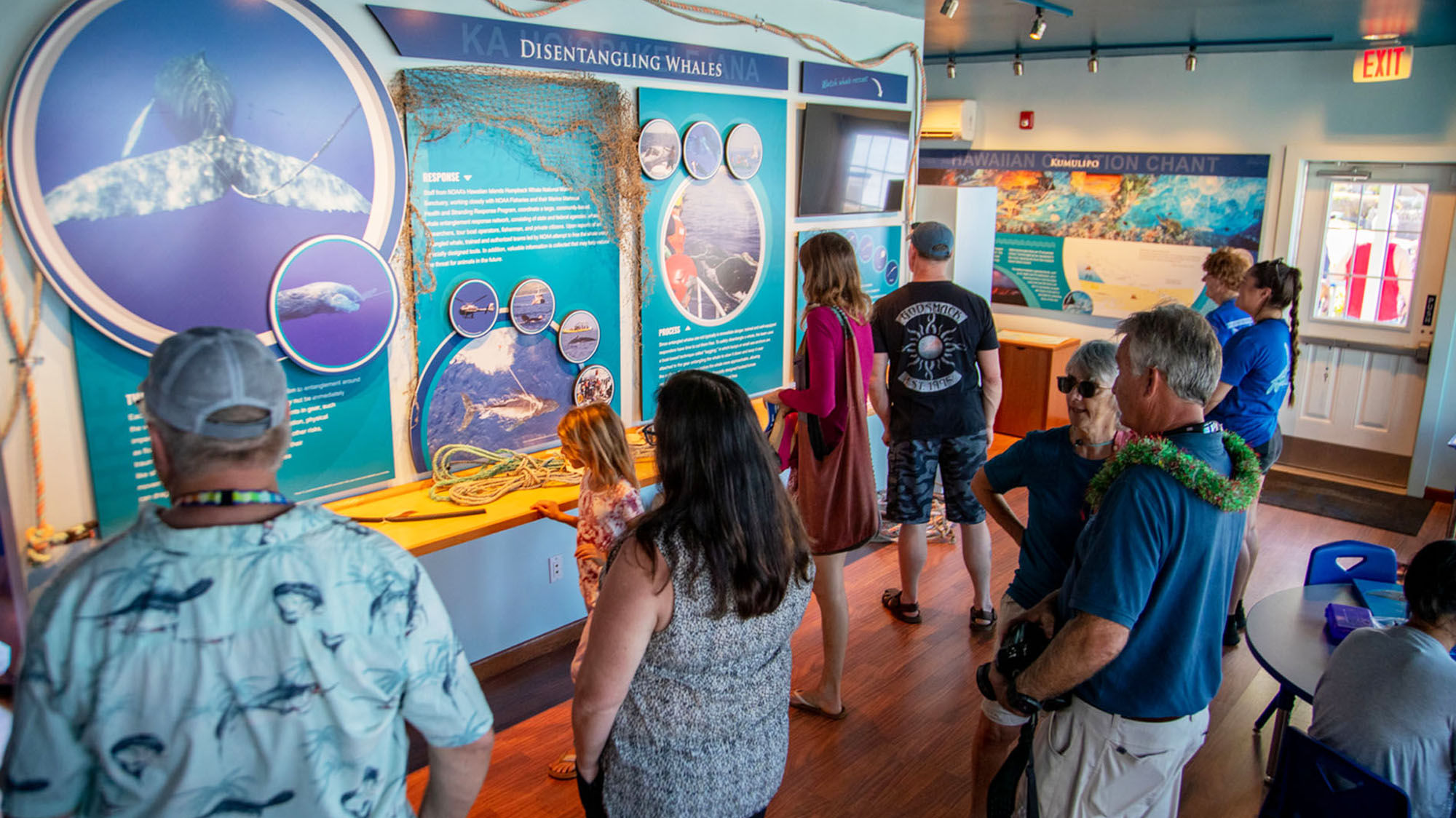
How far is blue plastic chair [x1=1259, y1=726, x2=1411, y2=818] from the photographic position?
196 centimetres

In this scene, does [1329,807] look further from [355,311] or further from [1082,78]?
[1082,78]

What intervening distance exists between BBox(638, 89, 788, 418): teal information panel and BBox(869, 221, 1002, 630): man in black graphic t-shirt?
0.80 metres

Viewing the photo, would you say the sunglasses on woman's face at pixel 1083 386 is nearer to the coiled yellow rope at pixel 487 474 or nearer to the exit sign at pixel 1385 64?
the coiled yellow rope at pixel 487 474

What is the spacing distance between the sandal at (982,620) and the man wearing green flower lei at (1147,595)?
6.64 ft

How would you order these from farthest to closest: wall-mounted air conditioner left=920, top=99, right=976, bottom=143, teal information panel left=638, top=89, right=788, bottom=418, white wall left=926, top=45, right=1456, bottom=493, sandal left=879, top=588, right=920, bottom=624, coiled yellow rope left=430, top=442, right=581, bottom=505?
1. wall-mounted air conditioner left=920, top=99, right=976, bottom=143
2. white wall left=926, top=45, right=1456, bottom=493
3. sandal left=879, top=588, right=920, bottom=624
4. teal information panel left=638, top=89, right=788, bottom=418
5. coiled yellow rope left=430, top=442, right=581, bottom=505

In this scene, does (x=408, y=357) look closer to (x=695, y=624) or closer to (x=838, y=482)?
(x=838, y=482)

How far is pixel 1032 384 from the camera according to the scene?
7.62 meters

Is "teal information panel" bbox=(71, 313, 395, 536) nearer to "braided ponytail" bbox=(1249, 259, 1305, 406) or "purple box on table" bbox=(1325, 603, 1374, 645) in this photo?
"purple box on table" bbox=(1325, 603, 1374, 645)

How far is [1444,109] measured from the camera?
614cm

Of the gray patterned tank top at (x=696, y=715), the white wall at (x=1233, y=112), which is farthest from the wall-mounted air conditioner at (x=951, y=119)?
the gray patterned tank top at (x=696, y=715)

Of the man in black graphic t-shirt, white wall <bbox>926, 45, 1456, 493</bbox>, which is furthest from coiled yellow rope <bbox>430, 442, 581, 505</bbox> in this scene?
white wall <bbox>926, 45, 1456, 493</bbox>

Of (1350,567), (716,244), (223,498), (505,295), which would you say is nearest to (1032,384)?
(716,244)

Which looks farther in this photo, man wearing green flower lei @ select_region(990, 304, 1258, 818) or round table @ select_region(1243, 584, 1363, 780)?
round table @ select_region(1243, 584, 1363, 780)

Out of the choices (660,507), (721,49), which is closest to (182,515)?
(660,507)
